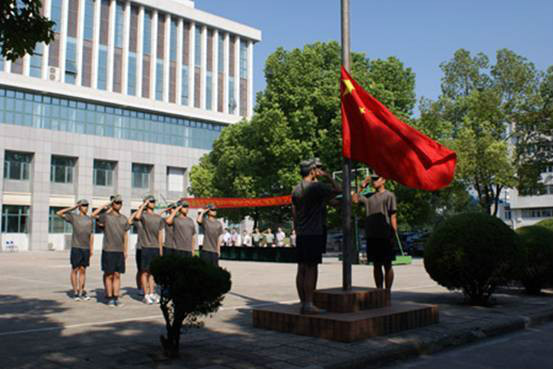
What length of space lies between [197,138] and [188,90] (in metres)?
5.83

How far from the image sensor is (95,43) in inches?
1950

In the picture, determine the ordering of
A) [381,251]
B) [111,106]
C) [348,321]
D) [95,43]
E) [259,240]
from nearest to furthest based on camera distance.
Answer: [348,321]
[381,251]
[259,240]
[111,106]
[95,43]

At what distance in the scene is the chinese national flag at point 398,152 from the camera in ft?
23.0

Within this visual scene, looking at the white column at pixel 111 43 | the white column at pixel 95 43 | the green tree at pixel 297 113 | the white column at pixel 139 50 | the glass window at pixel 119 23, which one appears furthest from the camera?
the white column at pixel 139 50

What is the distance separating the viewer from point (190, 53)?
5638 centimetres

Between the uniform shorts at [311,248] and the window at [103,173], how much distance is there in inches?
1676

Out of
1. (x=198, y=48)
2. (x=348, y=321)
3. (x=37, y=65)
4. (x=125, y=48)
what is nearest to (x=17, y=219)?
(x=37, y=65)

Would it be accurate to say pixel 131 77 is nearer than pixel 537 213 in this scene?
Yes

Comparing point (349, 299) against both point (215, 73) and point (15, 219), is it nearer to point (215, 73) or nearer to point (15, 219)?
point (15, 219)

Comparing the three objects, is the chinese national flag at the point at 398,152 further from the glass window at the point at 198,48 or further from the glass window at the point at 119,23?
the glass window at the point at 198,48

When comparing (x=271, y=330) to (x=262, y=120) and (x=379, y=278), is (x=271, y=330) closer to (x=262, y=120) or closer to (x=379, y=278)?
(x=379, y=278)

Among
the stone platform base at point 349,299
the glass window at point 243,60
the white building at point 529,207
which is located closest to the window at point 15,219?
the glass window at point 243,60

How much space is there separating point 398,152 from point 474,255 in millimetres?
2697

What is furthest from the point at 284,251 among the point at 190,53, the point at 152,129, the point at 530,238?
the point at 190,53
